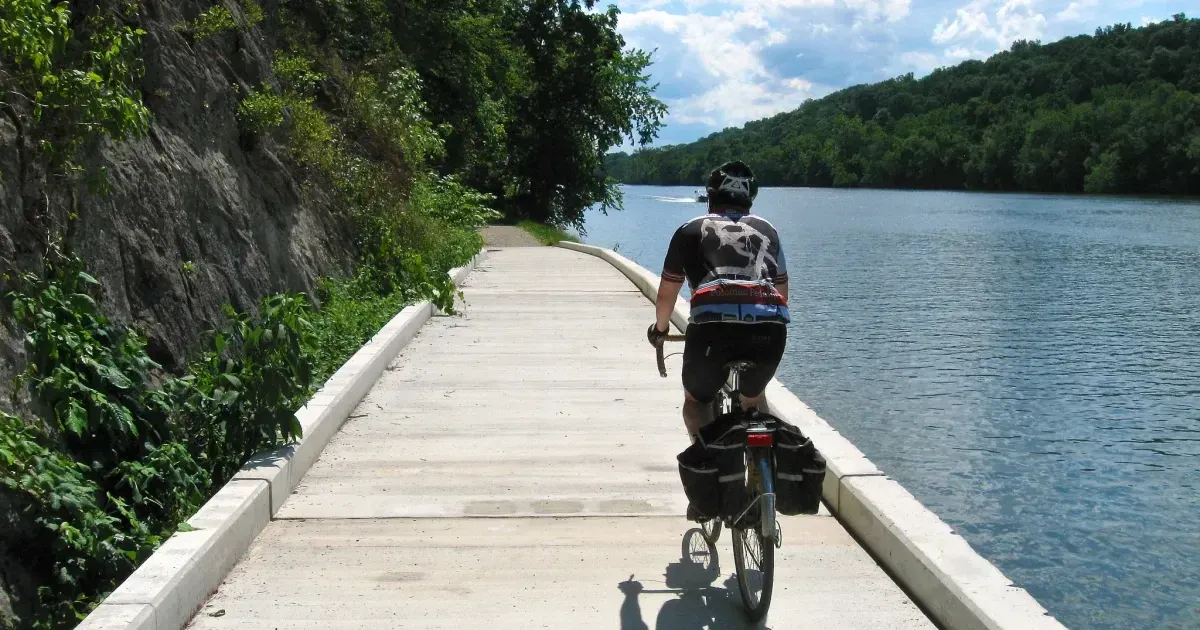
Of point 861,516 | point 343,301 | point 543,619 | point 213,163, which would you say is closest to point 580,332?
point 343,301

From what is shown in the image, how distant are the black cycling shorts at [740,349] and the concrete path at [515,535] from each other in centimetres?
101

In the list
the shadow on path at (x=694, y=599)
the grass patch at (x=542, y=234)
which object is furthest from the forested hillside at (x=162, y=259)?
the grass patch at (x=542, y=234)

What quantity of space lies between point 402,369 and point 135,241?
3.56 meters

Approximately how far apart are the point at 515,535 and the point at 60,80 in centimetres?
358

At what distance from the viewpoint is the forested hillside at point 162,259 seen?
5348mm

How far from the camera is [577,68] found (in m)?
45.7

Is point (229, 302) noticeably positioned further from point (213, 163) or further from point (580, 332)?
point (580, 332)

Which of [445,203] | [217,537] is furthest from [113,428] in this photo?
[445,203]

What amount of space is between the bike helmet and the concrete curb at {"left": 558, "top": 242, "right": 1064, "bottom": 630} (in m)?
1.75

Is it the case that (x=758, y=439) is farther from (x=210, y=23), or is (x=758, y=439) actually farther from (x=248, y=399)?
(x=210, y=23)

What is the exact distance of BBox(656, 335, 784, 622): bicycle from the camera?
183 inches

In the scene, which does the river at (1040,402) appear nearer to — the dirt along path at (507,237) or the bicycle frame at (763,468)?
the bicycle frame at (763,468)

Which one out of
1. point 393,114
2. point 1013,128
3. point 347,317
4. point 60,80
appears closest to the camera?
point 60,80

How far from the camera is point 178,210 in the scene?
8.45 metres
